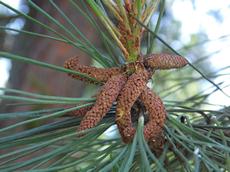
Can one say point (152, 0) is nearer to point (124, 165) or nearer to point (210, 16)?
point (124, 165)

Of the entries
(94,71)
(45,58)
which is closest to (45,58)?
(45,58)

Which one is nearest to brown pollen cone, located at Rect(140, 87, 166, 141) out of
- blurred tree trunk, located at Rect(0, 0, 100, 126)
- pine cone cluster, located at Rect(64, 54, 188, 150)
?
pine cone cluster, located at Rect(64, 54, 188, 150)

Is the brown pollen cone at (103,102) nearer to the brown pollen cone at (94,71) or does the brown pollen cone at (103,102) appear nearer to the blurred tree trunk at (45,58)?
the brown pollen cone at (94,71)

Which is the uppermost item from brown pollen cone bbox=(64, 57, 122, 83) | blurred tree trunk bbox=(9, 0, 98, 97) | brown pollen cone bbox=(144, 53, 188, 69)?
blurred tree trunk bbox=(9, 0, 98, 97)

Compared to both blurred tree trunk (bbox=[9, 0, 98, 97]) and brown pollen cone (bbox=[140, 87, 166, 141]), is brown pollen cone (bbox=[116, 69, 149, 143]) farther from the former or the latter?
blurred tree trunk (bbox=[9, 0, 98, 97])

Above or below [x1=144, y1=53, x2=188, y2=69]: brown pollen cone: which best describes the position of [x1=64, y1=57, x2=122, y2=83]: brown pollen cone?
below

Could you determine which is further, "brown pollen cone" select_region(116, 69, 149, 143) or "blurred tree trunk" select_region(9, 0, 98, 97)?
"blurred tree trunk" select_region(9, 0, 98, 97)

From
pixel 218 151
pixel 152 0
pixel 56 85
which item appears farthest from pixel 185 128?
pixel 56 85

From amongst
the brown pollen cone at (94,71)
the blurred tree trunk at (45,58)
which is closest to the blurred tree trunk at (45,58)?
the blurred tree trunk at (45,58)
